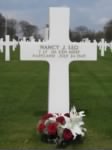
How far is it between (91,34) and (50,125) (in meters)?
93.3

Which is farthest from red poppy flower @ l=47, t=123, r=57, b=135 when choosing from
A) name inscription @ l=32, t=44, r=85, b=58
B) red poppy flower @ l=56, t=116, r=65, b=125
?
name inscription @ l=32, t=44, r=85, b=58

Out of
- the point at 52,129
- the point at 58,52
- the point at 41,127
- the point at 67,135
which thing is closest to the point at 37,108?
the point at 58,52

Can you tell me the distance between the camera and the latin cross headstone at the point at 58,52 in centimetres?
1032

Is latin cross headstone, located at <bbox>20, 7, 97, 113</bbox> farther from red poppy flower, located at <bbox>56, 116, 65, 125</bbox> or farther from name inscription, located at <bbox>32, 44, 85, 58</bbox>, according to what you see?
red poppy flower, located at <bbox>56, 116, 65, 125</bbox>

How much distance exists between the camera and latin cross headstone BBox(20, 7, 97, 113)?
1032 centimetres

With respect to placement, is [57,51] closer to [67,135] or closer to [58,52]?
[58,52]

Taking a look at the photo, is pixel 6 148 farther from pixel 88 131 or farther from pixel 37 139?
pixel 88 131

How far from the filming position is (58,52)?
1036cm

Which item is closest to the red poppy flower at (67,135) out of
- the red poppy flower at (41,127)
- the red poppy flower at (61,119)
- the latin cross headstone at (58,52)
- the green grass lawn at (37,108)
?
the green grass lawn at (37,108)

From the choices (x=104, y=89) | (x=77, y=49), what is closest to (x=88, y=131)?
(x=77, y=49)

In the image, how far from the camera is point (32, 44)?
1030 cm

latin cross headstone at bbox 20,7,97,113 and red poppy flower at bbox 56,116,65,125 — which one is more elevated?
latin cross headstone at bbox 20,7,97,113

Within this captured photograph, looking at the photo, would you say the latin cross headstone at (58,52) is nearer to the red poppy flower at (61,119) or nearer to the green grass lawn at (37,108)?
the green grass lawn at (37,108)

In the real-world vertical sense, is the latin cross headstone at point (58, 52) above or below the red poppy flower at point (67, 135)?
above
